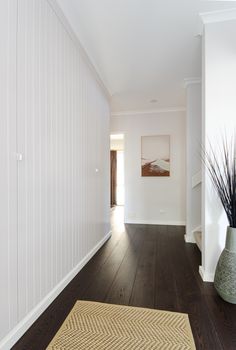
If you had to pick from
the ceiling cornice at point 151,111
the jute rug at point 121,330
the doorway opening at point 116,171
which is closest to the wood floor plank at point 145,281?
the jute rug at point 121,330

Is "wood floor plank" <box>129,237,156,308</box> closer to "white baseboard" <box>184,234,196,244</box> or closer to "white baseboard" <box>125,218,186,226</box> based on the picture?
"white baseboard" <box>184,234,196,244</box>

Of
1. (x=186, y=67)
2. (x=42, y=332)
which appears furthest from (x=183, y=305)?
(x=186, y=67)

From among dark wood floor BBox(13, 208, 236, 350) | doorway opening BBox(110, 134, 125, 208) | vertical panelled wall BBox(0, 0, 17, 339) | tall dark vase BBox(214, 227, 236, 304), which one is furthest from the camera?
doorway opening BBox(110, 134, 125, 208)

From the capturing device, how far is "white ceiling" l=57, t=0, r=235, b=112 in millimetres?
1866

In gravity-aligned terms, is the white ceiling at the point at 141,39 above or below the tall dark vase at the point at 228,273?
above

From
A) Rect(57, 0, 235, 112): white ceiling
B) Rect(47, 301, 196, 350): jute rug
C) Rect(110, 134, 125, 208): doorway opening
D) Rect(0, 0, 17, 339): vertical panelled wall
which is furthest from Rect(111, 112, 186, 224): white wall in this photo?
Rect(0, 0, 17, 339): vertical panelled wall

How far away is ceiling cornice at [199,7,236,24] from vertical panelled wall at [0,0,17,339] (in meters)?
1.70

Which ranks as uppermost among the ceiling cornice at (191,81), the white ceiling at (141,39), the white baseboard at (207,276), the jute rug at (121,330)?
the white ceiling at (141,39)

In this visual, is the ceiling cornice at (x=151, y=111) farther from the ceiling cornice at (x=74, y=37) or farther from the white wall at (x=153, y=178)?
the ceiling cornice at (x=74, y=37)

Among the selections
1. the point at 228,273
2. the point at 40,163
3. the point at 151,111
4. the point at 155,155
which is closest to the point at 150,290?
the point at 228,273

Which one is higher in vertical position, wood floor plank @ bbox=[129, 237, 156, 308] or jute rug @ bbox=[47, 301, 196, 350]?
jute rug @ bbox=[47, 301, 196, 350]

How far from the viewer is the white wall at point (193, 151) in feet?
11.0

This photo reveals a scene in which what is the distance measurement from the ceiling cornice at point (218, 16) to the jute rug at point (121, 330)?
2653 mm

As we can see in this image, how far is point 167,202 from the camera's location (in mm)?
4617
